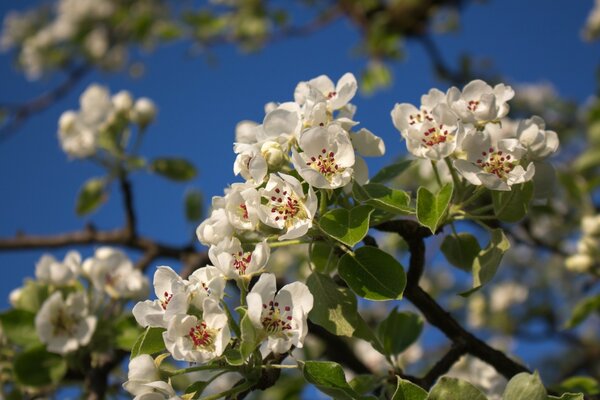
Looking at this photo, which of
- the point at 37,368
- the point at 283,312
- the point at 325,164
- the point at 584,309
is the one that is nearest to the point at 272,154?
the point at 325,164

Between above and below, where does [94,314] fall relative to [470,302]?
above

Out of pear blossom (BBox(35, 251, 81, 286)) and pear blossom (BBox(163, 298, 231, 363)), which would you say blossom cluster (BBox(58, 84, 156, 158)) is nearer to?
pear blossom (BBox(35, 251, 81, 286))

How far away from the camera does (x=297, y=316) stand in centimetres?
125

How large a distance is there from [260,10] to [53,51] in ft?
9.47

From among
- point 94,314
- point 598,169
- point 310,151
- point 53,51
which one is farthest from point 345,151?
point 53,51

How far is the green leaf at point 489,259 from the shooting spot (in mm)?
1386

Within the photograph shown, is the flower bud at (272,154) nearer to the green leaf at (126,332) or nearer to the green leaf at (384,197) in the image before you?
the green leaf at (384,197)

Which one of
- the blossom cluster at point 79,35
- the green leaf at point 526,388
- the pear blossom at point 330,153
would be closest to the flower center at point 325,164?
the pear blossom at point 330,153

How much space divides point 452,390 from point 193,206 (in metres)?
2.24

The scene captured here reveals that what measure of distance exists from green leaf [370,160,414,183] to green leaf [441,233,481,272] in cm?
21

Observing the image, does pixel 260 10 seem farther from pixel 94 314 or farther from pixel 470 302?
pixel 94 314

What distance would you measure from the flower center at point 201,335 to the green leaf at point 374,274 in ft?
0.98

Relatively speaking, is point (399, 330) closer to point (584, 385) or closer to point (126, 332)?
point (584, 385)

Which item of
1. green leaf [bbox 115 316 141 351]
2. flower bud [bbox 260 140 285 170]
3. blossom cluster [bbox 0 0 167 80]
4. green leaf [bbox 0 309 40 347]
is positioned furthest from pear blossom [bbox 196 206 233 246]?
blossom cluster [bbox 0 0 167 80]
